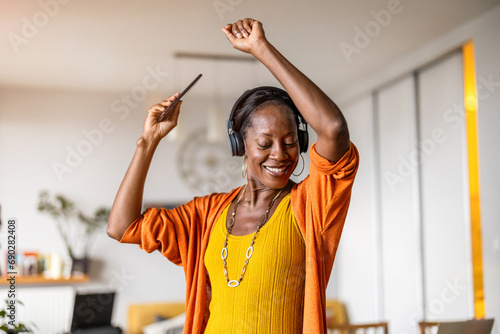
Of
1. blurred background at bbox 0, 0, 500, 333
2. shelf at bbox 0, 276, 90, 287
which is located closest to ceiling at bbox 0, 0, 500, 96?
blurred background at bbox 0, 0, 500, 333

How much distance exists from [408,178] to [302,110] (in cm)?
277

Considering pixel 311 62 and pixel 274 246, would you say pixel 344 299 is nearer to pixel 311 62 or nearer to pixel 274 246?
pixel 311 62

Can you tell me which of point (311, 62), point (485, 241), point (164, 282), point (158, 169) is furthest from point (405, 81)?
point (164, 282)

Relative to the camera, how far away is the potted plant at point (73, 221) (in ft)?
13.5

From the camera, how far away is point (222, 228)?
0.95m

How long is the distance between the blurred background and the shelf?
1.8 inches

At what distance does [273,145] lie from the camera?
856 mm

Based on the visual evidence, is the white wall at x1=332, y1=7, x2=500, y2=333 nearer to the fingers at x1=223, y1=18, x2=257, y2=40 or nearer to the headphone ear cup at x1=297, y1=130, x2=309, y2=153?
the headphone ear cup at x1=297, y1=130, x2=309, y2=153

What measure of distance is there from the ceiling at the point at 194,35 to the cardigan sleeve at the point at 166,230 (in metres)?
1.73

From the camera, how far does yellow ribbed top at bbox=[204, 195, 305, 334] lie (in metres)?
0.84

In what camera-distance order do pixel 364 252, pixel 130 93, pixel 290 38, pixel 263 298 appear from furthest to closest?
1. pixel 130 93
2. pixel 364 252
3. pixel 290 38
4. pixel 263 298

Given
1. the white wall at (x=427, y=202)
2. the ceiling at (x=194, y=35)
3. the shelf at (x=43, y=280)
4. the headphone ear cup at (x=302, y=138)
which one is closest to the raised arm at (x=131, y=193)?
the headphone ear cup at (x=302, y=138)

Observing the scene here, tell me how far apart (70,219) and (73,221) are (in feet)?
0.09

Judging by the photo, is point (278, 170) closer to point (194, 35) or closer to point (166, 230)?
point (166, 230)
